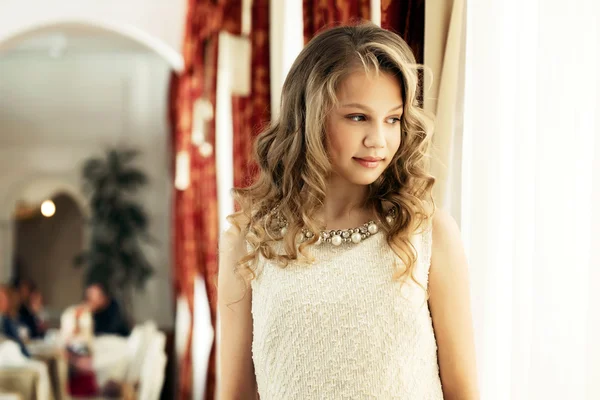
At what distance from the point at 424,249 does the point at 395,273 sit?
76 millimetres

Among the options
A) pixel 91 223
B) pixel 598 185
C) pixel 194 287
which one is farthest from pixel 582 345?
pixel 91 223

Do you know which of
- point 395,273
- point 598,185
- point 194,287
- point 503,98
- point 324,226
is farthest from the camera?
point 194,287

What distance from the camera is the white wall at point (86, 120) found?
9352mm

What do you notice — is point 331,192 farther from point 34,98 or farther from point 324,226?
point 34,98

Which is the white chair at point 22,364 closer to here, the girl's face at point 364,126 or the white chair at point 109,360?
the white chair at point 109,360

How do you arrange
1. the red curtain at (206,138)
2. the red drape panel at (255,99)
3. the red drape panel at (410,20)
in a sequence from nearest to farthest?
the red drape panel at (410,20) < the red drape panel at (255,99) < the red curtain at (206,138)

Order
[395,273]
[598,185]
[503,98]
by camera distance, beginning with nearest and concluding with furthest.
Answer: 1. [598,185]
2. [395,273]
3. [503,98]

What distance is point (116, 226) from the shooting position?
9.19 meters

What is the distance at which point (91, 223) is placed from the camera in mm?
9219

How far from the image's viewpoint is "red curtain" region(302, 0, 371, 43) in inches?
97.7

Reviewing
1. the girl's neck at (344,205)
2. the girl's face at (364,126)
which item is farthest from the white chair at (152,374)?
the girl's face at (364,126)

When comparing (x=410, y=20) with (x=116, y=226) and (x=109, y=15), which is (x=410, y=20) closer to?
(x=109, y=15)

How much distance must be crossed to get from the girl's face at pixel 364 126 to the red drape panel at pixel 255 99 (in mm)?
2216

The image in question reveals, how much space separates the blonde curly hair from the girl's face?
0.02 m
